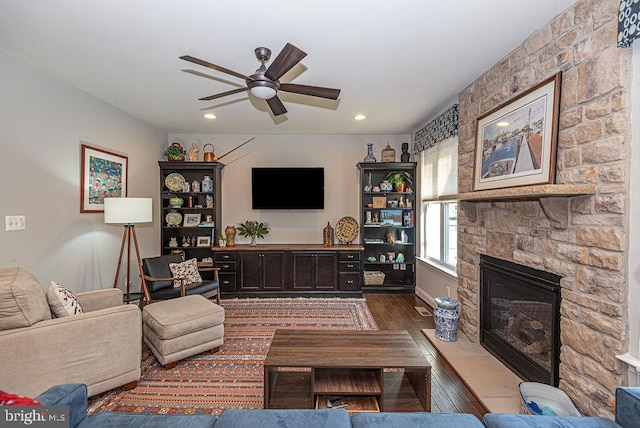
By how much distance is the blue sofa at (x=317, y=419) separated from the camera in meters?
1.07

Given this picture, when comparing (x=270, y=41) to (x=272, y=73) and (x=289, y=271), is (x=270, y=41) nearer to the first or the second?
(x=272, y=73)

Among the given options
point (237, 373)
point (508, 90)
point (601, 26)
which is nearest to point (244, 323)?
point (237, 373)

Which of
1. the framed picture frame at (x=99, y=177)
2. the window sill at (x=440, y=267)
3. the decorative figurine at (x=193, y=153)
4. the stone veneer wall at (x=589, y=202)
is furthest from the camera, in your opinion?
the decorative figurine at (x=193, y=153)

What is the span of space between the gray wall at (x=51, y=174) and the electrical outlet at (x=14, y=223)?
31mm

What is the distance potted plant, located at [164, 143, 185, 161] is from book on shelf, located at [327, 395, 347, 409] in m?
3.95

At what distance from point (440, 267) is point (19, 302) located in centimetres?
398

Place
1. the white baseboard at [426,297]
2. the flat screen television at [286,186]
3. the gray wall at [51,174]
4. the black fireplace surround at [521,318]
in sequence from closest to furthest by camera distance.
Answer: the black fireplace surround at [521,318] < the gray wall at [51,174] < the white baseboard at [426,297] < the flat screen television at [286,186]

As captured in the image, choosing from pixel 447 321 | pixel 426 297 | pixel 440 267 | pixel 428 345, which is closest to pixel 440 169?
pixel 440 267

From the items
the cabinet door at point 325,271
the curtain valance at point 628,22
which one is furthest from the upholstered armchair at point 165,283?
the curtain valance at point 628,22

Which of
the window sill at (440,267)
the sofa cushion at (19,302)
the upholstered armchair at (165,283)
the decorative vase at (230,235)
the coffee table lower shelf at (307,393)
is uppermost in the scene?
the decorative vase at (230,235)

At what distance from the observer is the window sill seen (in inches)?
133

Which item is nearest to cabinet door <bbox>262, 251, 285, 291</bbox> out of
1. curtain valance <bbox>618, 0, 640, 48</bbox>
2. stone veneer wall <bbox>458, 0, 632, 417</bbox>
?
stone veneer wall <bbox>458, 0, 632, 417</bbox>

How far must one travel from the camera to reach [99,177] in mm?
3203

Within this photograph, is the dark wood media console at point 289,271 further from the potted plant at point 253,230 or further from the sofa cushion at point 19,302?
the sofa cushion at point 19,302
